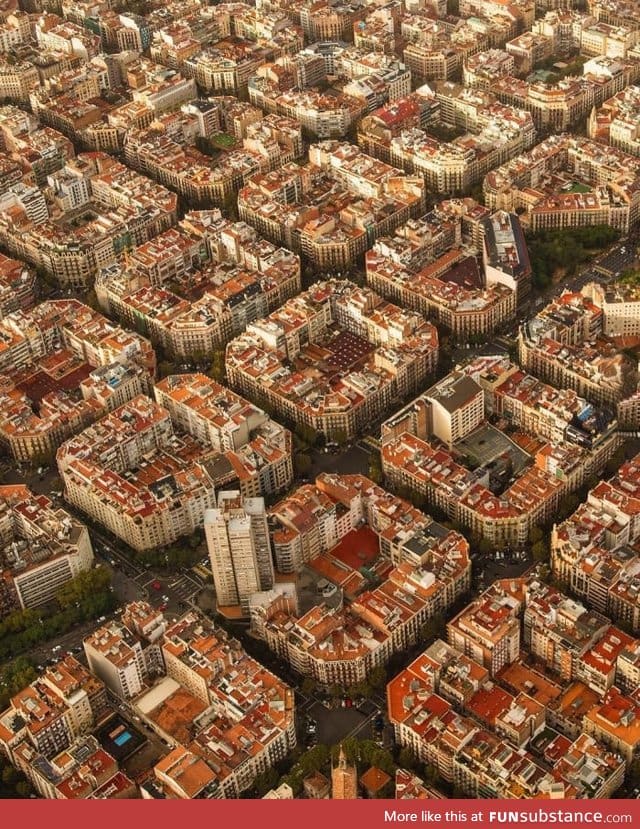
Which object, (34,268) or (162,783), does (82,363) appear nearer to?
Answer: (34,268)

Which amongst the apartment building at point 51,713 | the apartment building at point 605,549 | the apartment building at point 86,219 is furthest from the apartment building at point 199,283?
the apartment building at point 51,713

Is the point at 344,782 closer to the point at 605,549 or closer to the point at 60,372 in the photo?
the point at 605,549

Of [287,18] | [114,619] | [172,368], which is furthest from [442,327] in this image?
[287,18]

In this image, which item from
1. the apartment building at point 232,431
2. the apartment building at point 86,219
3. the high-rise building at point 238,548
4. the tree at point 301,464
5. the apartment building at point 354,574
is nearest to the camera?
the apartment building at point 354,574

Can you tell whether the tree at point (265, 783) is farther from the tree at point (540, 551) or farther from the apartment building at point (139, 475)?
the tree at point (540, 551)

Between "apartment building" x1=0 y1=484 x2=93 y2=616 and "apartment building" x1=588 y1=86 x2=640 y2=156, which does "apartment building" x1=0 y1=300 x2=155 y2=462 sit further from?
"apartment building" x1=588 y1=86 x2=640 y2=156

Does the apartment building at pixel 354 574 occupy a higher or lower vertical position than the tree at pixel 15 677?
higher

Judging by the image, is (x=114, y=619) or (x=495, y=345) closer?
(x=114, y=619)
